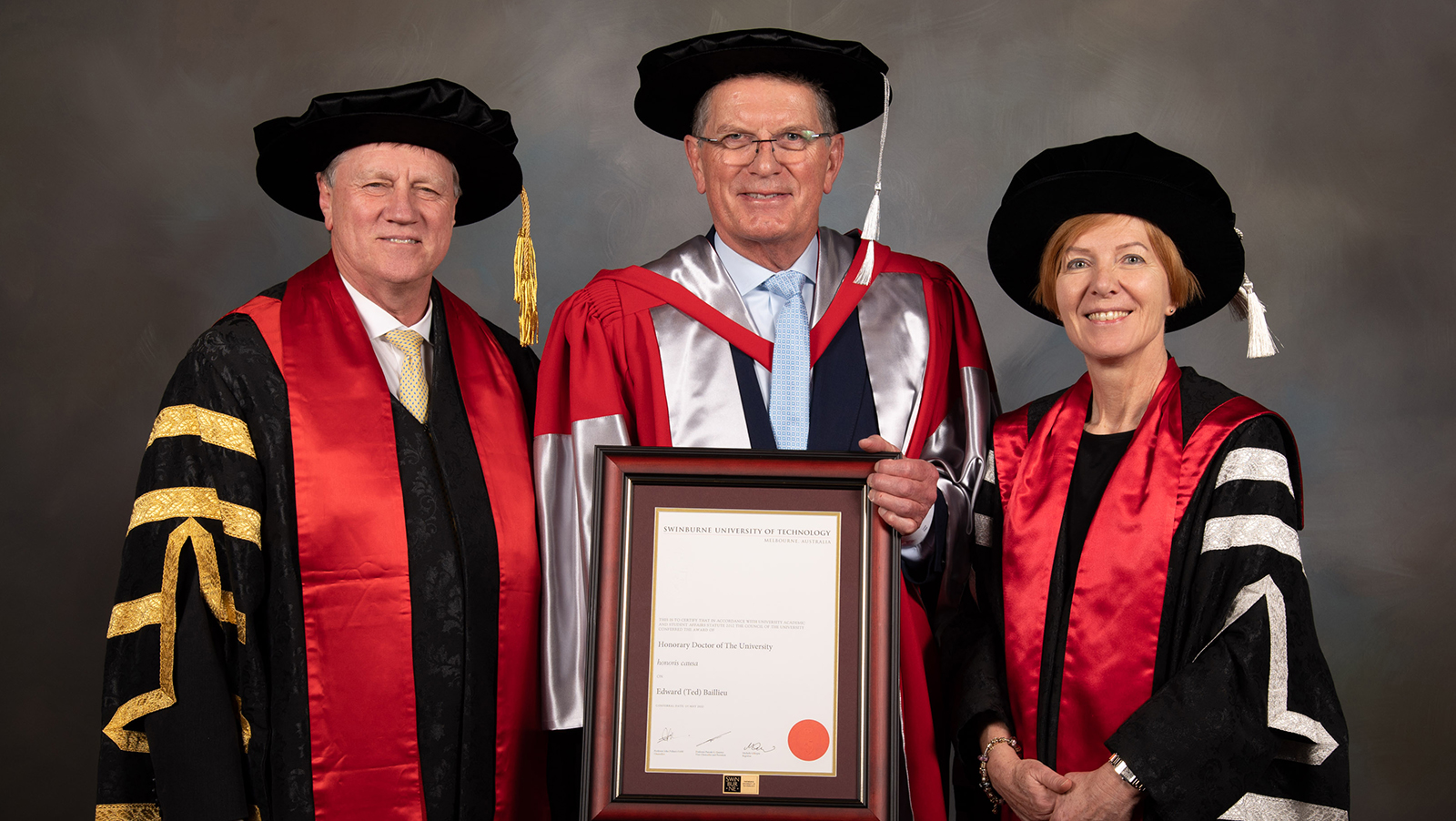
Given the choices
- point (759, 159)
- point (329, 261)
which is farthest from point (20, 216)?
point (759, 159)

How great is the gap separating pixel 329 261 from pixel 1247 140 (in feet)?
10.8

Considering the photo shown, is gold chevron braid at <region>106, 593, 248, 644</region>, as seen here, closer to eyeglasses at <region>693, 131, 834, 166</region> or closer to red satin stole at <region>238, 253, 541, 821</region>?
red satin stole at <region>238, 253, 541, 821</region>

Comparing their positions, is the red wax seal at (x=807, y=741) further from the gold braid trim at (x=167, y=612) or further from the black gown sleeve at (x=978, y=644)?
the gold braid trim at (x=167, y=612)

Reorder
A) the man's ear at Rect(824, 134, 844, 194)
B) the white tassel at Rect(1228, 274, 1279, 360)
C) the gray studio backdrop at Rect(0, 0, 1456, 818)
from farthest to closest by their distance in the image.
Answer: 1. the gray studio backdrop at Rect(0, 0, 1456, 818)
2. the man's ear at Rect(824, 134, 844, 194)
3. the white tassel at Rect(1228, 274, 1279, 360)

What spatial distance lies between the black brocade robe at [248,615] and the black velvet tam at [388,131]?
49cm

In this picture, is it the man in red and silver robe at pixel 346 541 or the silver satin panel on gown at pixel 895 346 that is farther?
the silver satin panel on gown at pixel 895 346

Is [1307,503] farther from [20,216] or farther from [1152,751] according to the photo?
[20,216]

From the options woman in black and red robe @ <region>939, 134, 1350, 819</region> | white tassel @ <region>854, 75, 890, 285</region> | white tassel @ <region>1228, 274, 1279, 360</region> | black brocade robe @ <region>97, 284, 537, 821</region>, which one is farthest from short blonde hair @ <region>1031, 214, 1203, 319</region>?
black brocade robe @ <region>97, 284, 537, 821</region>

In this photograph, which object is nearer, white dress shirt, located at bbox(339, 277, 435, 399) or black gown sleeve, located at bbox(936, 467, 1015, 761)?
black gown sleeve, located at bbox(936, 467, 1015, 761)

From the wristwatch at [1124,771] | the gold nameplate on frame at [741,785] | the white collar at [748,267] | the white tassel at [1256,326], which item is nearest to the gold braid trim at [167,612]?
the gold nameplate on frame at [741,785]

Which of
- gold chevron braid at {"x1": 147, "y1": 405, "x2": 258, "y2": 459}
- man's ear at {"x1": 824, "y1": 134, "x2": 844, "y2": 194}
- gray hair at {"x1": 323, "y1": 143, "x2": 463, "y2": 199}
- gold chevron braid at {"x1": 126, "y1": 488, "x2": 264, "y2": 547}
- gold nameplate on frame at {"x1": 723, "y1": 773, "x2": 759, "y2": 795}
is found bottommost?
gold nameplate on frame at {"x1": 723, "y1": 773, "x2": 759, "y2": 795}

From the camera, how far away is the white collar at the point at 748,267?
9.50 feet

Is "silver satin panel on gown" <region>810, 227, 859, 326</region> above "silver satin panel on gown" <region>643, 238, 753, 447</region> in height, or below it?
above

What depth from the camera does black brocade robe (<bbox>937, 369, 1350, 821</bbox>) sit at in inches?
86.2
